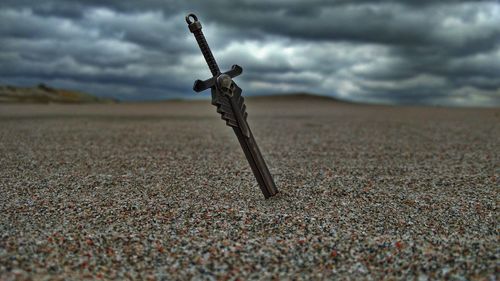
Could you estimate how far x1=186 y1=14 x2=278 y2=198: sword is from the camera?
6.66 m

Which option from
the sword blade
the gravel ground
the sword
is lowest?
the gravel ground

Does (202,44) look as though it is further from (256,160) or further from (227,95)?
(256,160)

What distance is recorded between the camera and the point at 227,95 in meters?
6.79

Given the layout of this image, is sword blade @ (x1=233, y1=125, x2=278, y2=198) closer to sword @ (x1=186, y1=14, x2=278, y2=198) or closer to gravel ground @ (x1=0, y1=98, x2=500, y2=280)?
sword @ (x1=186, y1=14, x2=278, y2=198)

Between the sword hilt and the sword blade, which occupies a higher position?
the sword hilt

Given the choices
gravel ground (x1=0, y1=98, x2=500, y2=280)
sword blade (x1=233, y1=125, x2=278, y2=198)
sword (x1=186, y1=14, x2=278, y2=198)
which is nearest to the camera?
gravel ground (x1=0, y1=98, x2=500, y2=280)

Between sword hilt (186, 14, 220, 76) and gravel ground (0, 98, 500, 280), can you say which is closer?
gravel ground (0, 98, 500, 280)

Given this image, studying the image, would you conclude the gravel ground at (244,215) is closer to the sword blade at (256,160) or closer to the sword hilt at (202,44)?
the sword blade at (256,160)

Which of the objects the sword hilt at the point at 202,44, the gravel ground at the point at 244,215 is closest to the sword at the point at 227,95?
the sword hilt at the point at 202,44

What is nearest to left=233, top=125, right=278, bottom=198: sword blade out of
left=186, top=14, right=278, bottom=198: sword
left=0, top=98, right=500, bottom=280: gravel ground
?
left=186, top=14, right=278, bottom=198: sword

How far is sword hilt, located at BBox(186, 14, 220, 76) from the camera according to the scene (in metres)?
6.72

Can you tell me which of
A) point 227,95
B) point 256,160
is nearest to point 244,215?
point 256,160

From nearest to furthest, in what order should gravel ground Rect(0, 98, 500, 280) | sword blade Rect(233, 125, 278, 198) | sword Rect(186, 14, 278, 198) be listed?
gravel ground Rect(0, 98, 500, 280), sword Rect(186, 14, 278, 198), sword blade Rect(233, 125, 278, 198)

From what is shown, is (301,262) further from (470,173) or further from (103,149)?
(103,149)
